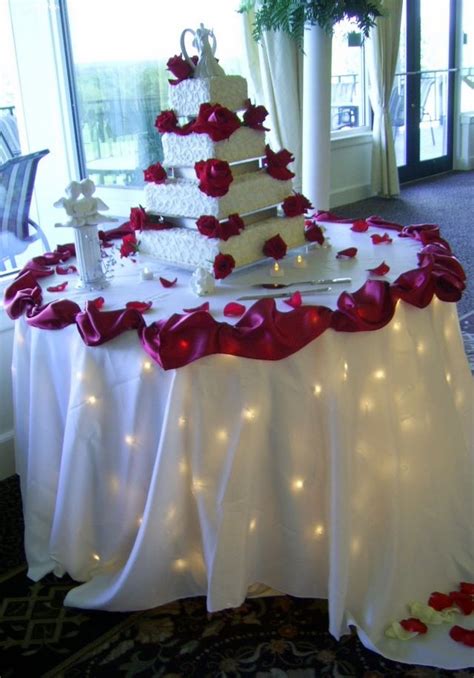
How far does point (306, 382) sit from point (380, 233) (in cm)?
99

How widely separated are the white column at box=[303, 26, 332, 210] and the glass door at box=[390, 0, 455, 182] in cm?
422

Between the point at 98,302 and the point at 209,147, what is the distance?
1.65 ft

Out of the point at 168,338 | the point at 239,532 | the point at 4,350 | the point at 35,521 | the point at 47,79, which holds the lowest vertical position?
the point at 35,521

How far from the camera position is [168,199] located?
6.41 ft

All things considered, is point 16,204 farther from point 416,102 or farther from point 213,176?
point 416,102

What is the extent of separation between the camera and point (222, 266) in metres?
1.84

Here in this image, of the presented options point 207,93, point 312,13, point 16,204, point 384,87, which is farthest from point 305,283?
point 384,87

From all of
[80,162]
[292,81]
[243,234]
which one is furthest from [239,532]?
[292,81]

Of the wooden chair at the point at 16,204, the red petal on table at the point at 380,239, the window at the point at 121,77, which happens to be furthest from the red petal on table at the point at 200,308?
the window at the point at 121,77

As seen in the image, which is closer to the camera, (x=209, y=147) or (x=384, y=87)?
(x=209, y=147)

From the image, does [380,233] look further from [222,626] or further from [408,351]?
[222,626]

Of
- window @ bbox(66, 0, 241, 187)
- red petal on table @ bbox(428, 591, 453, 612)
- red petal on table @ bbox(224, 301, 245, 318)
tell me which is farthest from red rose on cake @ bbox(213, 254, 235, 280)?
window @ bbox(66, 0, 241, 187)

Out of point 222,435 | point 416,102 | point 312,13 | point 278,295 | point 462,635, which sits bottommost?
point 462,635

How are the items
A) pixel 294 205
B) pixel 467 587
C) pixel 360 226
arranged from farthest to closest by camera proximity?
pixel 360 226, pixel 294 205, pixel 467 587
